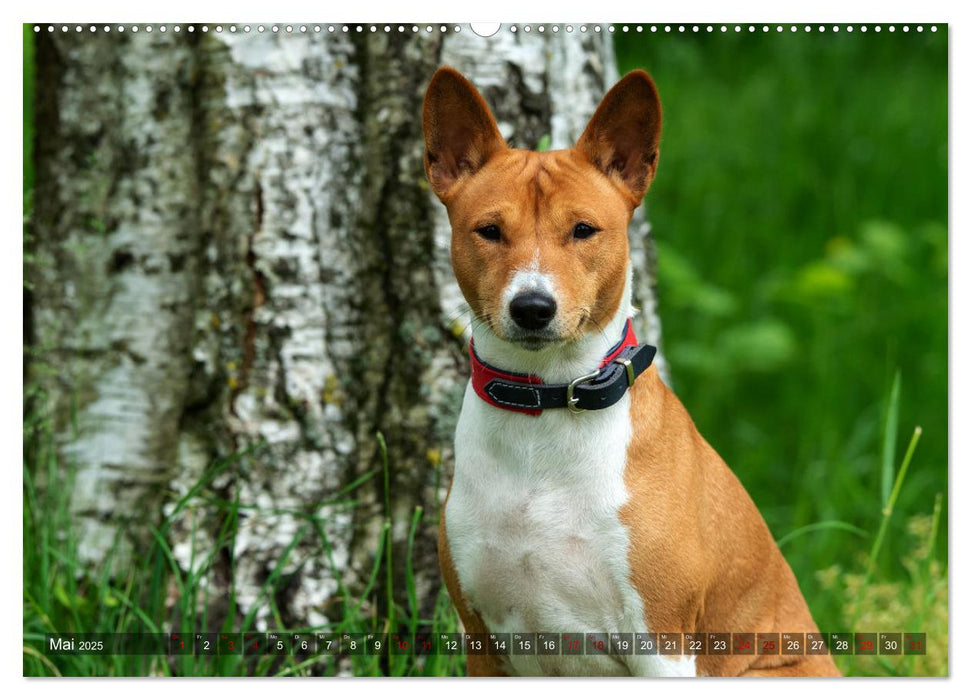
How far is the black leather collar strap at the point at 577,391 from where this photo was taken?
2645mm

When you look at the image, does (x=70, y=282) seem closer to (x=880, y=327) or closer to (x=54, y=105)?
(x=54, y=105)

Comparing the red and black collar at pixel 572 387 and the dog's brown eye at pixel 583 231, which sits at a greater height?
the dog's brown eye at pixel 583 231

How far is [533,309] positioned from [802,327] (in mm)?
3670

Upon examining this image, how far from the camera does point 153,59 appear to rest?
3.39m

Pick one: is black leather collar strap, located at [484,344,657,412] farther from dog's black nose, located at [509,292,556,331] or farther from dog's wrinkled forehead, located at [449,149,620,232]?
dog's wrinkled forehead, located at [449,149,620,232]

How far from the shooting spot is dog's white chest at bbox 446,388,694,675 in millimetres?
2619

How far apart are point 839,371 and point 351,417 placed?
294cm

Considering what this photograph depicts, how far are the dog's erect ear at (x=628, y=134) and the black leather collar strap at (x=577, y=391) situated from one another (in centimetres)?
43

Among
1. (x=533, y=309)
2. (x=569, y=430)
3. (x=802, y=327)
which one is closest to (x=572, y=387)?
(x=569, y=430)

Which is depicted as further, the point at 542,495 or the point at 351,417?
the point at 351,417

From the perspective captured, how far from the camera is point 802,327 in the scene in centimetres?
578

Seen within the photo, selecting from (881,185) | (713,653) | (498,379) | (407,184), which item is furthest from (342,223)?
(881,185)

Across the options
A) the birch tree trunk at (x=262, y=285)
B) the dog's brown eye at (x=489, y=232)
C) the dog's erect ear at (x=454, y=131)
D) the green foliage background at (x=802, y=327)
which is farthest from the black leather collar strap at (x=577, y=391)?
the green foliage background at (x=802, y=327)

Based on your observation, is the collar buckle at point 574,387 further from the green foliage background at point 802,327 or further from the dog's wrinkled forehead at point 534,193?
the green foliage background at point 802,327
